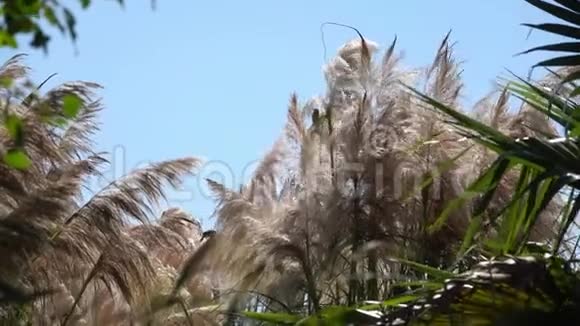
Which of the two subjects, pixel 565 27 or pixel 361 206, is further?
pixel 361 206

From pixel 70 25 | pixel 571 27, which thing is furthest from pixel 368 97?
pixel 70 25

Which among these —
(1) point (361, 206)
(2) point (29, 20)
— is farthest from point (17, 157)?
(1) point (361, 206)

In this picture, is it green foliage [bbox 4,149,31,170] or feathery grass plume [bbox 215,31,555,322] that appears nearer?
green foliage [bbox 4,149,31,170]

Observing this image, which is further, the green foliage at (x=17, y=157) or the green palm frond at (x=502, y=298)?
the green palm frond at (x=502, y=298)

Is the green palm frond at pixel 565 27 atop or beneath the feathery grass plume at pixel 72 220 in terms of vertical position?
atop

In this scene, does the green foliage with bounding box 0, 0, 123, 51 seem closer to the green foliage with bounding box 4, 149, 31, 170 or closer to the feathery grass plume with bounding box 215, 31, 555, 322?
the green foliage with bounding box 4, 149, 31, 170

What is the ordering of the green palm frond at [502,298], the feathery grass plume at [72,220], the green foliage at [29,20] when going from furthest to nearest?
the feathery grass plume at [72,220], the green palm frond at [502,298], the green foliage at [29,20]

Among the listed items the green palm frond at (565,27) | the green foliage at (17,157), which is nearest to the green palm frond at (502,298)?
the green palm frond at (565,27)

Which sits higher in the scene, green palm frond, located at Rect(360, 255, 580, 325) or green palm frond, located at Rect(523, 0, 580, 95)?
green palm frond, located at Rect(523, 0, 580, 95)

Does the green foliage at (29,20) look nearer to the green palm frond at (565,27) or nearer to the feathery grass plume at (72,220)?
the green palm frond at (565,27)

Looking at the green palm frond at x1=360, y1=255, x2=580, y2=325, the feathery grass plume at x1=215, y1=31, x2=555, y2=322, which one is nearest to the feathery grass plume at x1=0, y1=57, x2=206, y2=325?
the feathery grass plume at x1=215, y1=31, x2=555, y2=322

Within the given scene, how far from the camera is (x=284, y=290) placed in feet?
25.5

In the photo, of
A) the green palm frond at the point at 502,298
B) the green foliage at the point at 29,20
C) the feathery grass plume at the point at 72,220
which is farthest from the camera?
the feathery grass plume at the point at 72,220

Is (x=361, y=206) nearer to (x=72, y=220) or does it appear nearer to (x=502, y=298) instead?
(x=72, y=220)
